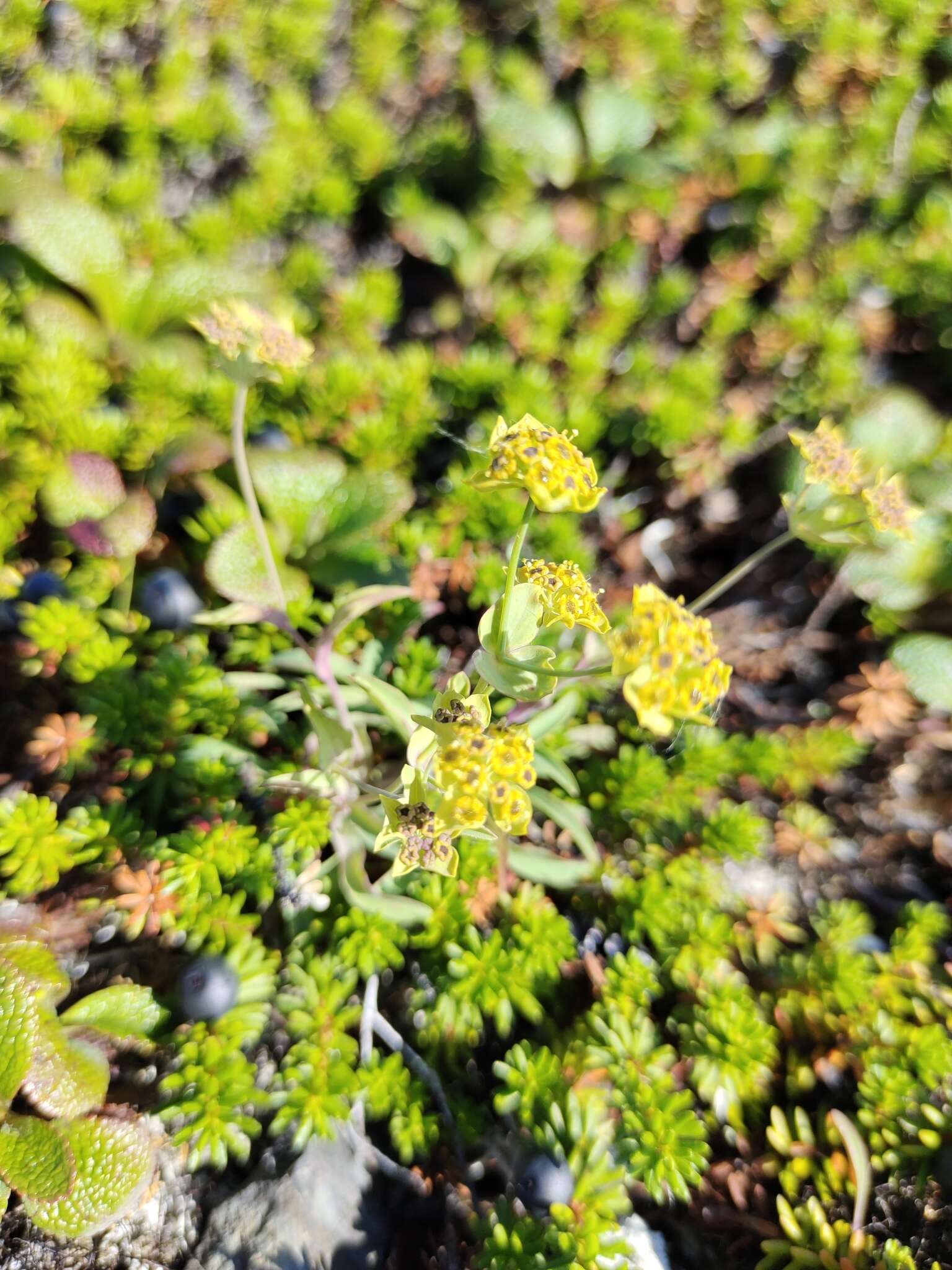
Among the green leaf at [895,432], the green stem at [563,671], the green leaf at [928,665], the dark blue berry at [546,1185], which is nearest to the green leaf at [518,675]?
the green stem at [563,671]

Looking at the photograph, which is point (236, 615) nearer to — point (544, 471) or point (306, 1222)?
point (544, 471)

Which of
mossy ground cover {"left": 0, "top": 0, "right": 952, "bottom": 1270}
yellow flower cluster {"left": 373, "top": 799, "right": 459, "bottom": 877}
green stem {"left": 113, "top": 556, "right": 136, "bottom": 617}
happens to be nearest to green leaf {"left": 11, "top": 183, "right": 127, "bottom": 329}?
mossy ground cover {"left": 0, "top": 0, "right": 952, "bottom": 1270}

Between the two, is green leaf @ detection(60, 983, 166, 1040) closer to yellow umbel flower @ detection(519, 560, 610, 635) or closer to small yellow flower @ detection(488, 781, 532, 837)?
small yellow flower @ detection(488, 781, 532, 837)

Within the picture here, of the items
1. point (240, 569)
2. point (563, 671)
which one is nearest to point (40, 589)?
point (240, 569)

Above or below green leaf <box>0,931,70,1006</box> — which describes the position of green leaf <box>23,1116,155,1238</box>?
below

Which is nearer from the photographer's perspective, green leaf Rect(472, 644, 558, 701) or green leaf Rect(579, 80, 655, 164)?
green leaf Rect(472, 644, 558, 701)

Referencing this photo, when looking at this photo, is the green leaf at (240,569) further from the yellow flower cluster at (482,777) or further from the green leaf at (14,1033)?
the green leaf at (14,1033)

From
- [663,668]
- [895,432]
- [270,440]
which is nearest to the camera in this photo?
[663,668]
